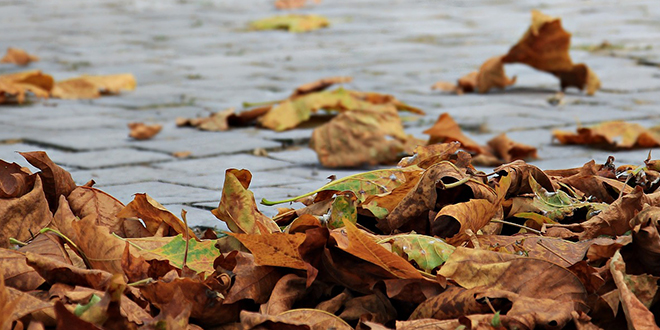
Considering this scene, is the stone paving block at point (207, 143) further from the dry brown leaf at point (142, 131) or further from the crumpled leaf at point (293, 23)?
the crumpled leaf at point (293, 23)

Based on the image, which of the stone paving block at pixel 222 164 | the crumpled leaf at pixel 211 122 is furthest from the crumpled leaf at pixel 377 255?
the crumpled leaf at pixel 211 122

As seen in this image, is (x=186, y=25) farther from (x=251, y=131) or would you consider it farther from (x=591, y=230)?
(x=591, y=230)

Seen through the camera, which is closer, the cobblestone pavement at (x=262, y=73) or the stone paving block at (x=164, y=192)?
the stone paving block at (x=164, y=192)

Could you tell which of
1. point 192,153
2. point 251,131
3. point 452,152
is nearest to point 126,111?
point 251,131

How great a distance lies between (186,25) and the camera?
8.30 m

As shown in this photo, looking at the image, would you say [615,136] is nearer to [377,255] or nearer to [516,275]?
[516,275]

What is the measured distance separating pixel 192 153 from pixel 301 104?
2.39 ft

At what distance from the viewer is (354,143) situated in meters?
3.16

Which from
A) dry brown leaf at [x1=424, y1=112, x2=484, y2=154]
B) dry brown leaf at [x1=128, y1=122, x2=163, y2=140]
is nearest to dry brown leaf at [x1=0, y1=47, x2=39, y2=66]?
dry brown leaf at [x1=128, y1=122, x2=163, y2=140]

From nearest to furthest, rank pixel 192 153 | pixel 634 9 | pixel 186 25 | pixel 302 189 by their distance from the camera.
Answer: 1. pixel 302 189
2. pixel 192 153
3. pixel 186 25
4. pixel 634 9

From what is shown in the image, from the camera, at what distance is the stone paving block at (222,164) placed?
309 centimetres

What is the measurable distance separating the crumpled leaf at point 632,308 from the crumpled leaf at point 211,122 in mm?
2685

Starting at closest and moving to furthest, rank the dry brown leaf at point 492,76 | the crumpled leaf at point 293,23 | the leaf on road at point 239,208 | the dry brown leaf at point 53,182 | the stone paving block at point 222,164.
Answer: the leaf on road at point 239,208, the dry brown leaf at point 53,182, the stone paving block at point 222,164, the dry brown leaf at point 492,76, the crumpled leaf at point 293,23

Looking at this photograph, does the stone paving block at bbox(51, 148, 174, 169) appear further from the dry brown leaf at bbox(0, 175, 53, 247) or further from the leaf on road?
the leaf on road
